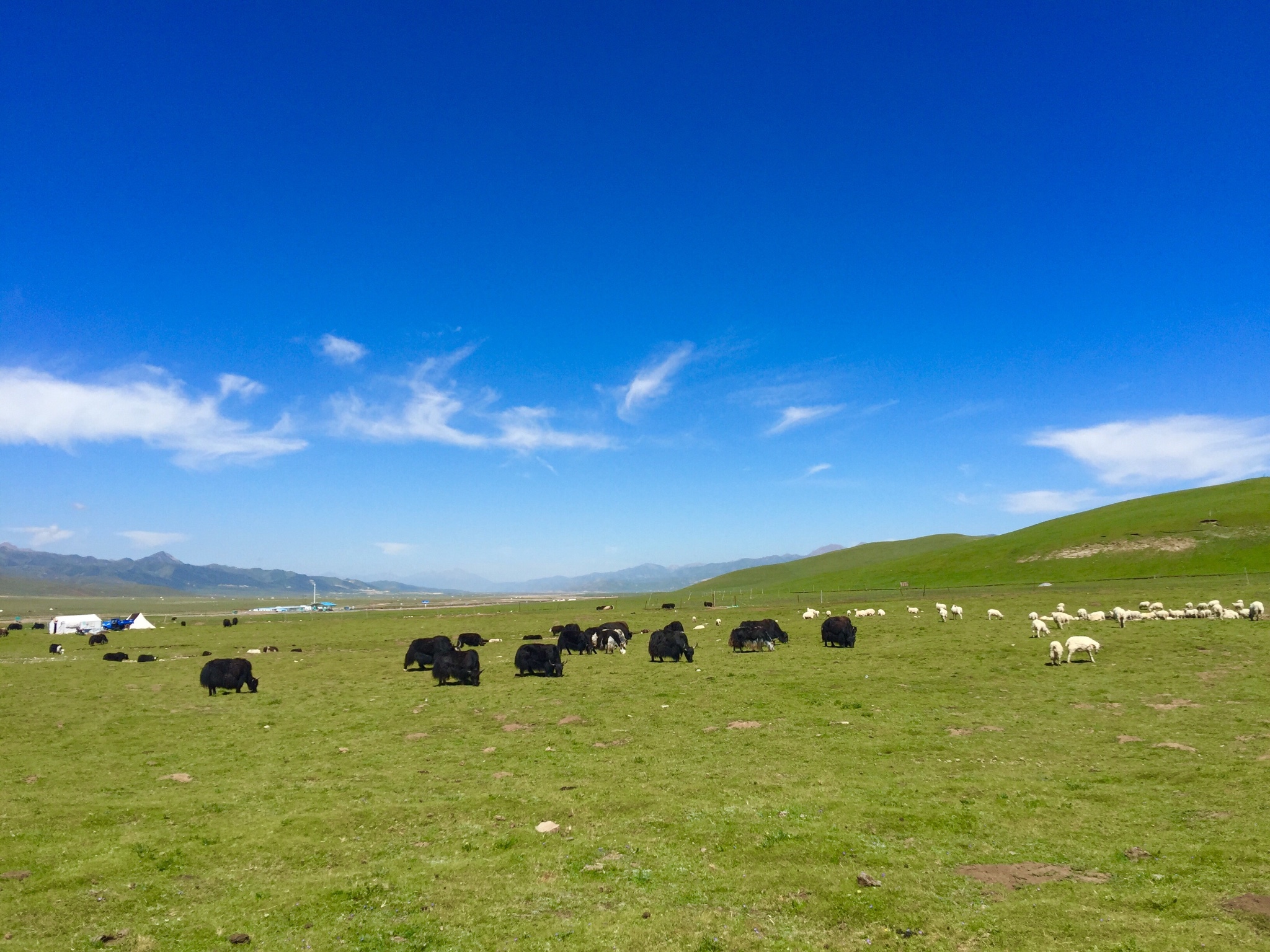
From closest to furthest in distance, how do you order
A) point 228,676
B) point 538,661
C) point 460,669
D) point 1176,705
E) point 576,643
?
point 1176,705 < point 228,676 < point 460,669 < point 538,661 < point 576,643

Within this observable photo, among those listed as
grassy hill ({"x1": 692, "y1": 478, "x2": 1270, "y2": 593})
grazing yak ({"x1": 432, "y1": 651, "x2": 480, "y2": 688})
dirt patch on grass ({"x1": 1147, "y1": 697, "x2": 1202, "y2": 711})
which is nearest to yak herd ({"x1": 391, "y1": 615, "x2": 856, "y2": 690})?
grazing yak ({"x1": 432, "y1": 651, "x2": 480, "y2": 688})

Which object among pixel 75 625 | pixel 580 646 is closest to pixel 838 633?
pixel 580 646

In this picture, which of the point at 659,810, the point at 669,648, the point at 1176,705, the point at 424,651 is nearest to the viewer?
the point at 659,810

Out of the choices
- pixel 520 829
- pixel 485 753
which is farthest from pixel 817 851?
pixel 485 753

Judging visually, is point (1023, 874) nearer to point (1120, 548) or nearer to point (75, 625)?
point (75, 625)

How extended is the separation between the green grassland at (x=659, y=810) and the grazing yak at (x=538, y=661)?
4.01 m

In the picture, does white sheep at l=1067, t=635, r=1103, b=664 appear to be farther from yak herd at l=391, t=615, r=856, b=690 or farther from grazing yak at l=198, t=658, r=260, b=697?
grazing yak at l=198, t=658, r=260, b=697

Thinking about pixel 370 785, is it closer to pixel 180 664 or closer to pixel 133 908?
pixel 133 908

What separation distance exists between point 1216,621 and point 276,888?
149 feet

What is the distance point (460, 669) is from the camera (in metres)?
30.1

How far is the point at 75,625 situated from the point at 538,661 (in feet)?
209

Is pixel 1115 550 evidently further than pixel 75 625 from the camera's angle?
Yes

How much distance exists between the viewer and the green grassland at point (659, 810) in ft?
29.7

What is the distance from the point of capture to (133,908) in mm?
9758
